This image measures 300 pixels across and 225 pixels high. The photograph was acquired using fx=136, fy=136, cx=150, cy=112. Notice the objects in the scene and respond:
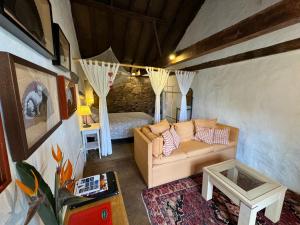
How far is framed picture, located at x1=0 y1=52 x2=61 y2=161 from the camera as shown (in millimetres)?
546

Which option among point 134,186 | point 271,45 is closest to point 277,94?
point 271,45

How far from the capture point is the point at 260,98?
245cm

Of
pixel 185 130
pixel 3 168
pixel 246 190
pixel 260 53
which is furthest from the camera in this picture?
pixel 185 130

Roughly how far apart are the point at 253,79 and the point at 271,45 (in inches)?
22.8

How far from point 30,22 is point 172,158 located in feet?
7.05

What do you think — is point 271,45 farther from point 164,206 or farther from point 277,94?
point 164,206

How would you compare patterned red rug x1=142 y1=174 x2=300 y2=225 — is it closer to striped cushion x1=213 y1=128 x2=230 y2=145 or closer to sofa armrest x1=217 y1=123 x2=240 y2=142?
striped cushion x1=213 y1=128 x2=230 y2=145

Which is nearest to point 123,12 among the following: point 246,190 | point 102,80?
point 102,80

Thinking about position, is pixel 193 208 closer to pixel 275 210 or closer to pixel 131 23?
pixel 275 210

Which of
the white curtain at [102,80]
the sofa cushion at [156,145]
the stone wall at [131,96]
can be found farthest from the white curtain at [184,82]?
the stone wall at [131,96]

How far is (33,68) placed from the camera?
31.0 inches

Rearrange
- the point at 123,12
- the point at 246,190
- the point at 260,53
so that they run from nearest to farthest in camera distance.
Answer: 1. the point at 246,190
2. the point at 260,53
3. the point at 123,12

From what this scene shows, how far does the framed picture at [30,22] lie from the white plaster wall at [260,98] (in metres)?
3.02

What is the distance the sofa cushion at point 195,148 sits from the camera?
7.71ft
